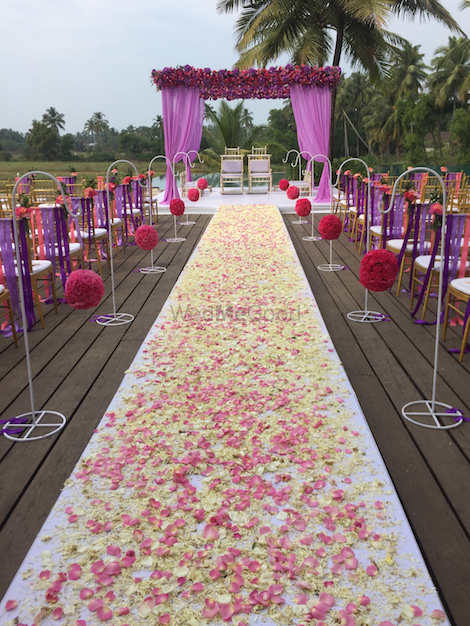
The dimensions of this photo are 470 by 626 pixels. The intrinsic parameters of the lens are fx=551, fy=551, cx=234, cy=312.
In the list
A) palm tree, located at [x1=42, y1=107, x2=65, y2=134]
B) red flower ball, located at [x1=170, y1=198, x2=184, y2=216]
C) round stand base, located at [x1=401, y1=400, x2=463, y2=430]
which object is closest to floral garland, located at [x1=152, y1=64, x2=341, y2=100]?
red flower ball, located at [x1=170, y1=198, x2=184, y2=216]

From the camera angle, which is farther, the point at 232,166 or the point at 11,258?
the point at 232,166

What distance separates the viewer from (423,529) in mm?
1926

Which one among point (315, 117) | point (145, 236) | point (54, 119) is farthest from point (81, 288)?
point (54, 119)

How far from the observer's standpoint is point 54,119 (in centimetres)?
4941

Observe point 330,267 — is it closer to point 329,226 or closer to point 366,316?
point 329,226

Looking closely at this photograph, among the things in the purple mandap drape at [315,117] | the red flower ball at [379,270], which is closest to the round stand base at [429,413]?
the red flower ball at [379,270]

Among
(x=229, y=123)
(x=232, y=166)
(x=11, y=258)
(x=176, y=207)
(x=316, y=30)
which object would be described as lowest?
(x=11, y=258)

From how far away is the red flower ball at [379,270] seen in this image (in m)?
3.02

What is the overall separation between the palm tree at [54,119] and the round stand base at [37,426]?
50.2 meters

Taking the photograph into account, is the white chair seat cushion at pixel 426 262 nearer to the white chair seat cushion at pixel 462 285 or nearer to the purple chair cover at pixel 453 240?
the purple chair cover at pixel 453 240

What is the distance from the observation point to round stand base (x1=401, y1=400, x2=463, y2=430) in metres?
2.64

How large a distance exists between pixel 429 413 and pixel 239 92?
10946 millimetres

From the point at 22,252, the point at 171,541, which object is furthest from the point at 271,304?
the point at 171,541

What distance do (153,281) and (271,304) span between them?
1.66 m
